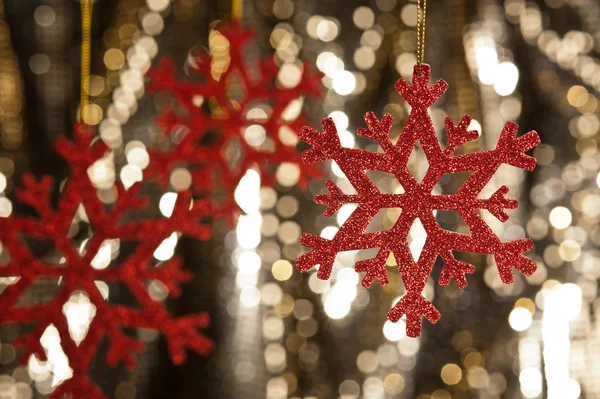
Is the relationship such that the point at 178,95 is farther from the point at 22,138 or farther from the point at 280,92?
the point at 22,138

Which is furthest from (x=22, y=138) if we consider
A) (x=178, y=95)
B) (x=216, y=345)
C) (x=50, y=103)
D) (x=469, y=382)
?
(x=469, y=382)

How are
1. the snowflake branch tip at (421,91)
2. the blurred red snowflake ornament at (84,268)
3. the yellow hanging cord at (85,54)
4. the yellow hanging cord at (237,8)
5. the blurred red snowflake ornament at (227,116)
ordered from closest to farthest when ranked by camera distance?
the snowflake branch tip at (421,91) < the blurred red snowflake ornament at (84,268) < the blurred red snowflake ornament at (227,116) < the yellow hanging cord at (85,54) < the yellow hanging cord at (237,8)

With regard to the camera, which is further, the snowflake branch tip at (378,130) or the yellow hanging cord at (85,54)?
the yellow hanging cord at (85,54)

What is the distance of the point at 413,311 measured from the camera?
→ 0.72 meters

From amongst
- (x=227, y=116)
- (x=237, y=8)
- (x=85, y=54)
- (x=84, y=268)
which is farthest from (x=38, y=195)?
(x=237, y=8)

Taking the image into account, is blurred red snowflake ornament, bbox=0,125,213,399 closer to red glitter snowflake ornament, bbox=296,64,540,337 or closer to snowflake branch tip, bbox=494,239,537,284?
red glitter snowflake ornament, bbox=296,64,540,337

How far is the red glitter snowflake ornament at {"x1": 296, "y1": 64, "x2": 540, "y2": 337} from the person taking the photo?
0.71 meters

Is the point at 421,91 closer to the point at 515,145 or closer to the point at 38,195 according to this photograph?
the point at 515,145

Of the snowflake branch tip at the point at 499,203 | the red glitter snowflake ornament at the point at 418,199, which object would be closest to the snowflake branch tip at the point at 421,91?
the red glitter snowflake ornament at the point at 418,199

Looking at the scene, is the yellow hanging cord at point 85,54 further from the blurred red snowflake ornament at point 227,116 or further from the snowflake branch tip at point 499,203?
the snowflake branch tip at point 499,203

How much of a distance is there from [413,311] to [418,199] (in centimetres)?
12

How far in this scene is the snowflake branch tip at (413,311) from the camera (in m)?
0.72

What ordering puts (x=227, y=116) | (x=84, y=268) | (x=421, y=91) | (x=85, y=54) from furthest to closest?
1. (x=85, y=54)
2. (x=227, y=116)
3. (x=84, y=268)
4. (x=421, y=91)

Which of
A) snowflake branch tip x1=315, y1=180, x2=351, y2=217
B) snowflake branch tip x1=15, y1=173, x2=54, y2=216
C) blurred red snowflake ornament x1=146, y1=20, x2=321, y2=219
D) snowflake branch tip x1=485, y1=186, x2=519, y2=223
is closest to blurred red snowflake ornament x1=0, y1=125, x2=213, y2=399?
snowflake branch tip x1=15, y1=173, x2=54, y2=216
